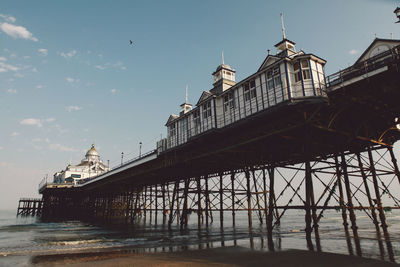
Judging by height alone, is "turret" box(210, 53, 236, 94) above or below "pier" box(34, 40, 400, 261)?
above

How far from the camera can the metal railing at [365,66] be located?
1354cm

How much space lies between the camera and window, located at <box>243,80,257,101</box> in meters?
19.5

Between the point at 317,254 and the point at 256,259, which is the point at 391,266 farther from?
the point at 256,259

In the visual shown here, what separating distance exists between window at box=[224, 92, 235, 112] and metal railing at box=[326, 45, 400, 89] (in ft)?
24.5

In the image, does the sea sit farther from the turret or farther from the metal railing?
the turret

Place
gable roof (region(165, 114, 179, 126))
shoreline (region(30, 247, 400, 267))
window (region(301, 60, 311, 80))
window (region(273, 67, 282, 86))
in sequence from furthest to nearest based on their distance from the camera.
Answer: gable roof (region(165, 114, 179, 126))
window (region(273, 67, 282, 86))
window (region(301, 60, 311, 80))
shoreline (region(30, 247, 400, 267))

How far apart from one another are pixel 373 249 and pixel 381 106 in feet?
29.0

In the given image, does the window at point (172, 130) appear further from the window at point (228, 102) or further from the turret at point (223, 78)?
the window at point (228, 102)

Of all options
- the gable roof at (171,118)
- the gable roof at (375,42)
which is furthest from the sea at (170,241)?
the gable roof at (375,42)

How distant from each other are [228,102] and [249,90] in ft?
8.25

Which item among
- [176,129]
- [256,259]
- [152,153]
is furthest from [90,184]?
[256,259]

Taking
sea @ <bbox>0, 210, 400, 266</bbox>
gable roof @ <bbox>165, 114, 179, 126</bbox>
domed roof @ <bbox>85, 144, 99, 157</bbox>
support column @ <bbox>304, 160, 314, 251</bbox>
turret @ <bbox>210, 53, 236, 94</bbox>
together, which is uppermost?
Answer: domed roof @ <bbox>85, 144, 99, 157</bbox>

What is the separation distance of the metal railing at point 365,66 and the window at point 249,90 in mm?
5093

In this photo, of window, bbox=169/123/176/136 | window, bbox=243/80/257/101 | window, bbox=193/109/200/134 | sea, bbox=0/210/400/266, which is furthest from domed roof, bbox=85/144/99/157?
window, bbox=243/80/257/101
